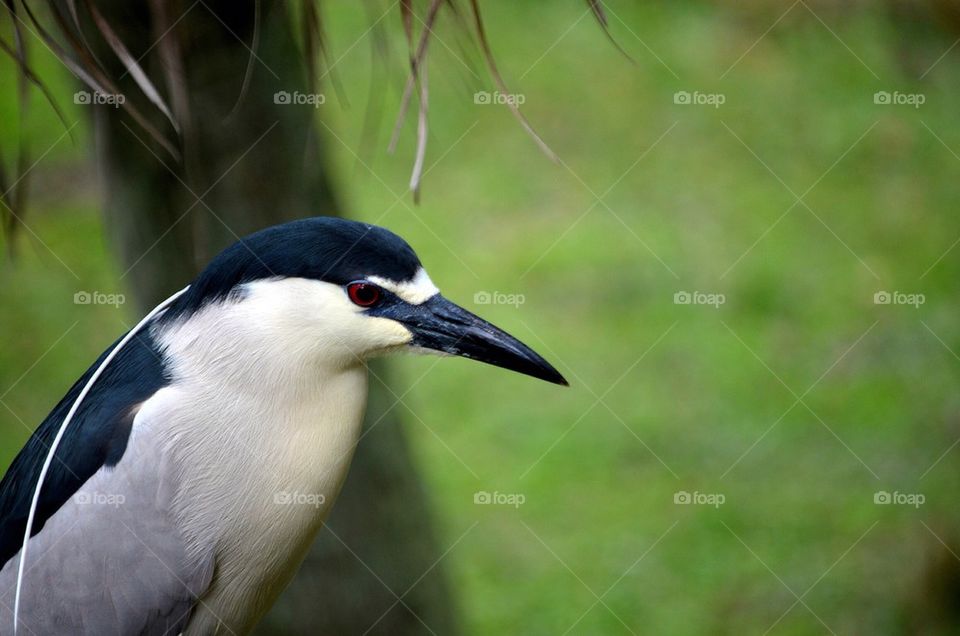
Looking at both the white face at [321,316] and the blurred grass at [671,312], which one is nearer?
the white face at [321,316]

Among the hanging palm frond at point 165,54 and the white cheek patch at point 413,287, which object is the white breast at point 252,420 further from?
the hanging palm frond at point 165,54

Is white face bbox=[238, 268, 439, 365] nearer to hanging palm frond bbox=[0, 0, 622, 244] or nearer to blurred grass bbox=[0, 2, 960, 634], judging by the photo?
hanging palm frond bbox=[0, 0, 622, 244]

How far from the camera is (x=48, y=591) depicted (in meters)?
2.23

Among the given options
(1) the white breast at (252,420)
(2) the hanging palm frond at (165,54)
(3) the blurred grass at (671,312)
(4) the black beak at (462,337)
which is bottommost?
(3) the blurred grass at (671,312)

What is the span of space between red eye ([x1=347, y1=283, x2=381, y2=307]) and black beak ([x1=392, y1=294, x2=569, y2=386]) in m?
0.06

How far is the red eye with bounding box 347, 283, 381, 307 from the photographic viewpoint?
2.14 metres

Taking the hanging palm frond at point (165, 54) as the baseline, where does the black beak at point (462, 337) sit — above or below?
below

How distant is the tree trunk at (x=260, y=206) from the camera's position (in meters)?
2.68

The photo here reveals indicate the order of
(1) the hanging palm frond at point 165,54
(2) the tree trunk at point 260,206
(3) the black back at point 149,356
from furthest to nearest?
(2) the tree trunk at point 260,206
(3) the black back at point 149,356
(1) the hanging palm frond at point 165,54

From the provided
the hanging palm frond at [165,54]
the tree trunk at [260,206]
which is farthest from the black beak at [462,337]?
the tree trunk at [260,206]

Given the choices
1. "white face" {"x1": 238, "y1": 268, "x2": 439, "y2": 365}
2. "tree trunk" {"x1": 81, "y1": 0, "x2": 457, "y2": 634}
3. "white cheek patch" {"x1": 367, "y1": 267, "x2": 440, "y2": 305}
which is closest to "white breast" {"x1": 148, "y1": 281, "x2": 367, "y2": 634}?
"white face" {"x1": 238, "y1": 268, "x2": 439, "y2": 365}

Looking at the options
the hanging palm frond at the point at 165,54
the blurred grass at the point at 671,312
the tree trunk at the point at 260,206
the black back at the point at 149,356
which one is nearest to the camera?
the hanging palm frond at the point at 165,54

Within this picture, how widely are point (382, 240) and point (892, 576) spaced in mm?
3336

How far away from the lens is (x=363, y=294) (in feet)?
7.07
